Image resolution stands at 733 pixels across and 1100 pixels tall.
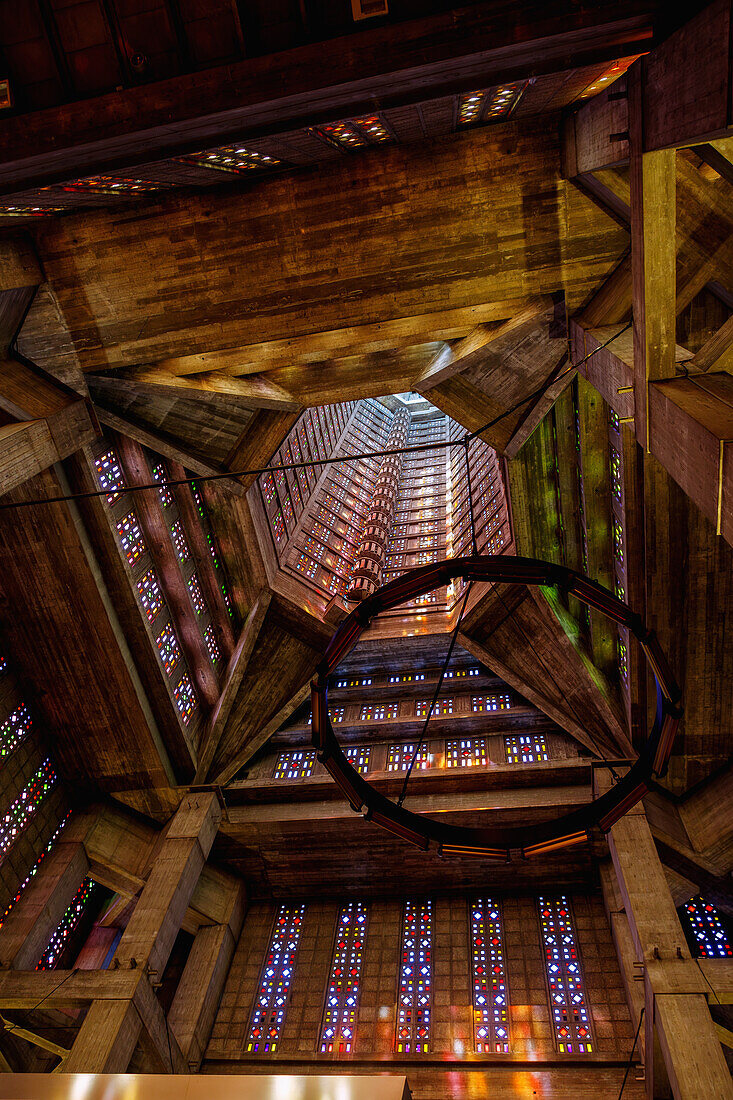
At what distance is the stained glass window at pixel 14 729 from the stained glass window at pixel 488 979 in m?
9.86

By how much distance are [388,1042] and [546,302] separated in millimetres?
12860

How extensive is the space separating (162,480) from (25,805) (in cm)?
685

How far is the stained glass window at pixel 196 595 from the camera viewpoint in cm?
1350

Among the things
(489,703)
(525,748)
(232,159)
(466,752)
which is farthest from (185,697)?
(232,159)

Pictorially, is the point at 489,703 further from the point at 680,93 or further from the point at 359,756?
the point at 680,93

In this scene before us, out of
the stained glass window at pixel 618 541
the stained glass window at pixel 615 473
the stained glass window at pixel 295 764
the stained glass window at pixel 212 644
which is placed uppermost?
the stained glass window at pixel 615 473

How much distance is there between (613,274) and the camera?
8.98 m

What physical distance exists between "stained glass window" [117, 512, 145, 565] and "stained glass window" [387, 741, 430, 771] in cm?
710

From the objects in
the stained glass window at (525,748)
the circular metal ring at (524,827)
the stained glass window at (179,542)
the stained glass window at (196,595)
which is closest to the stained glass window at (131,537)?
the stained glass window at (179,542)

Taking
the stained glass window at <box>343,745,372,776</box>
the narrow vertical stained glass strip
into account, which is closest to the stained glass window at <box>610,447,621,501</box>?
the stained glass window at <box>343,745,372,776</box>

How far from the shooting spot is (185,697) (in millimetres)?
13508

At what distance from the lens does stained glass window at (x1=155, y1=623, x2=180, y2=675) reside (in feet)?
41.7

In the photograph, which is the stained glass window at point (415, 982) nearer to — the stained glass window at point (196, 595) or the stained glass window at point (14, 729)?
the stained glass window at point (196, 595)

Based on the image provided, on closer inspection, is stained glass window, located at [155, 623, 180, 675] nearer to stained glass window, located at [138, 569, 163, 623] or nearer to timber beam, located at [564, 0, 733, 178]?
stained glass window, located at [138, 569, 163, 623]
